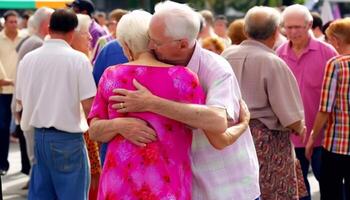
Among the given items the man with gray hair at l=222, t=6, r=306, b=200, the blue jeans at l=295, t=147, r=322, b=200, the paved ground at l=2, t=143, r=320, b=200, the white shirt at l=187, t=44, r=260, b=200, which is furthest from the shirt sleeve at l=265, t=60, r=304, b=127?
the paved ground at l=2, t=143, r=320, b=200

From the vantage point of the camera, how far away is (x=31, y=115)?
6504mm

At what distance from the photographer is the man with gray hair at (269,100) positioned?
610 cm

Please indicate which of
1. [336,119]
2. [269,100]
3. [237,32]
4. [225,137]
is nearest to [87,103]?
[269,100]

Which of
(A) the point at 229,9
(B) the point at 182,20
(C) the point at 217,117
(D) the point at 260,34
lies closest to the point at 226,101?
(C) the point at 217,117

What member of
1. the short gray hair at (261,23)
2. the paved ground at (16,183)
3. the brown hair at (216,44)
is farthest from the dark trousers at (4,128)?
the short gray hair at (261,23)

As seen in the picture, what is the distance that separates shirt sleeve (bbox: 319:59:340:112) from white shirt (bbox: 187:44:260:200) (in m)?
2.61

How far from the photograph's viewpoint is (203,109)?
3.93m

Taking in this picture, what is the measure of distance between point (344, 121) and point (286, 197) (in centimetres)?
96

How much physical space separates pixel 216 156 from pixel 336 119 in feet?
9.51

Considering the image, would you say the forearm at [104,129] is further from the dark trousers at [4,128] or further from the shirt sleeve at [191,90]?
the dark trousers at [4,128]

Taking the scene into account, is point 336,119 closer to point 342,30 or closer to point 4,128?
point 342,30

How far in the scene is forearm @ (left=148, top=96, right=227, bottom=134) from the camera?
3.89 metres

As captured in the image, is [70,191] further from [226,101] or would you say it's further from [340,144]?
[226,101]

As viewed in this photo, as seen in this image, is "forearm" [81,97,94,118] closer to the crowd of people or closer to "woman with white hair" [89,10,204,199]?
the crowd of people
